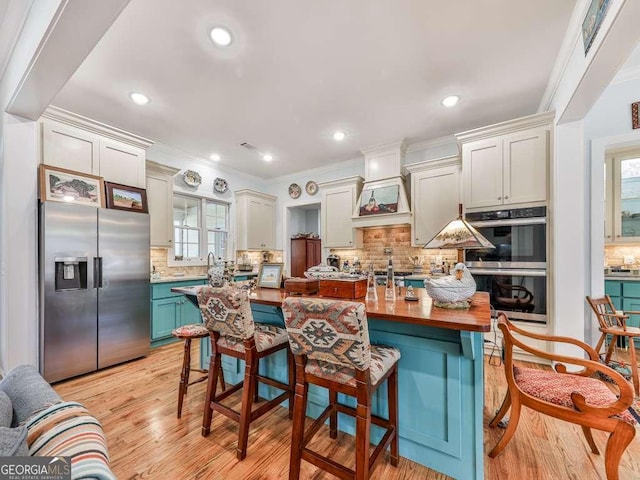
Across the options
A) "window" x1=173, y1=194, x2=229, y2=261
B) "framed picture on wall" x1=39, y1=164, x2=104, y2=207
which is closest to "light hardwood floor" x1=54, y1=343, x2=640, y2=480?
"framed picture on wall" x1=39, y1=164, x2=104, y2=207

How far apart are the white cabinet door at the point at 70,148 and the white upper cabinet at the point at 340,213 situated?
3.28 meters

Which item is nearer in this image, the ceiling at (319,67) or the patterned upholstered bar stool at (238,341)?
the patterned upholstered bar stool at (238,341)

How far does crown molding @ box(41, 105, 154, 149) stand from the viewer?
283 centimetres

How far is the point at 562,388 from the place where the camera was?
150cm

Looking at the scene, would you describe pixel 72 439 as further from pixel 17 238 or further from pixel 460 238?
pixel 17 238

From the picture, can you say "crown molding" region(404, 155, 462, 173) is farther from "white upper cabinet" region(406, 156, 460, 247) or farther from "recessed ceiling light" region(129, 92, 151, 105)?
"recessed ceiling light" region(129, 92, 151, 105)

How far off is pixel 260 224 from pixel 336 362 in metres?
4.64

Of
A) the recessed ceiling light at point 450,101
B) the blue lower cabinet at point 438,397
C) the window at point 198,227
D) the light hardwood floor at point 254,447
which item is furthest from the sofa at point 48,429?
the window at point 198,227

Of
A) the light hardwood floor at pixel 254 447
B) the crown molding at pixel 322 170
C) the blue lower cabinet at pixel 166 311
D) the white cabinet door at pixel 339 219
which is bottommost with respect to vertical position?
the light hardwood floor at pixel 254 447

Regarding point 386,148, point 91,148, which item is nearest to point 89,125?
point 91,148

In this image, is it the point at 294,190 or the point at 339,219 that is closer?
the point at 339,219

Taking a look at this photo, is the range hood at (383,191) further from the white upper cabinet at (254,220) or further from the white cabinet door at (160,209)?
the white cabinet door at (160,209)

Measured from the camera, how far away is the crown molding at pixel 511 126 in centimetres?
291

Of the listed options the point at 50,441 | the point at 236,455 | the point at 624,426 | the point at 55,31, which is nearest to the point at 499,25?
the point at 624,426
